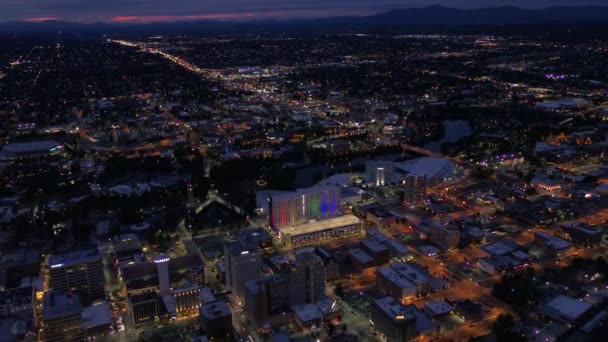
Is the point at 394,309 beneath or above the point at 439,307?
A: above

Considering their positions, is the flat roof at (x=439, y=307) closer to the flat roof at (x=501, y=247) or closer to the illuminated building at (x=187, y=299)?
the flat roof at (x=501, y=247)

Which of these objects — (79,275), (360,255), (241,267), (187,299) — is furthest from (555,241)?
(79,275)

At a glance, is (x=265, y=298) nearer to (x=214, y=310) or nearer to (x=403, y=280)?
(x=214, y=310)

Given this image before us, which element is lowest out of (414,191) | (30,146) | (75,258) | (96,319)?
(96,319)

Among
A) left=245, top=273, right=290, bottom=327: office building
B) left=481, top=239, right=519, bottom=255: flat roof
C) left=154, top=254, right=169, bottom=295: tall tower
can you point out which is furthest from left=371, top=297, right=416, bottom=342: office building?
left=154, top=254, right=169, bottom=295: tall tower

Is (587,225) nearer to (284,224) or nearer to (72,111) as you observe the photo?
(284,224)

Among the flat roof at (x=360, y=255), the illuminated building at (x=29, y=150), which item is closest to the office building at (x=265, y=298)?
the flat roof at (x=360, y=255)

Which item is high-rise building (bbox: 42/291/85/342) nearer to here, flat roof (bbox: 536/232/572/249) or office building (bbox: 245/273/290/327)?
office building (bbox: 245/273/290/327)
